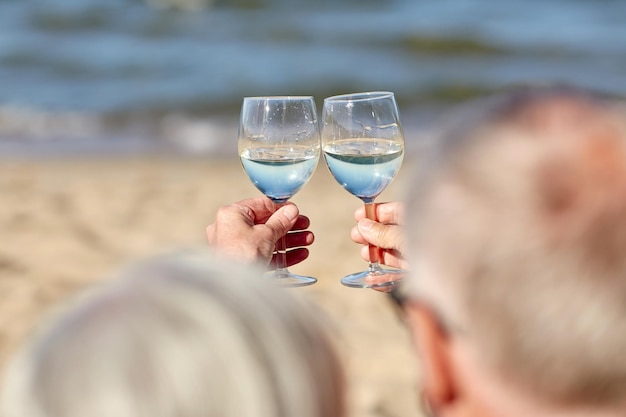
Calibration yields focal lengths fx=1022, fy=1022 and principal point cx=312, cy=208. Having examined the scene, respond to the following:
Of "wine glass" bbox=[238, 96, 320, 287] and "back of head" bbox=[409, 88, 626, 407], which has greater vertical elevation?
"wine glass" bbox=[238, 96, 320, 287]

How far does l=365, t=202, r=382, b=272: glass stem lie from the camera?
2.27 m

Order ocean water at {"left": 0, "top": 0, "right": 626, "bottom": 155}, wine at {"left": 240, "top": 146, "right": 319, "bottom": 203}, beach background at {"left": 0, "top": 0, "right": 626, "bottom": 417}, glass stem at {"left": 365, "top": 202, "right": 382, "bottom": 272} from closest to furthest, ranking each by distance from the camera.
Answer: wine at {"left": 240, "top": 146, "right": 319, "bottom": 203}, glass stem at {"left": 365, "top": 202, "right": 382, "bottom": 272}, beach background at {"left": 0, "top": 0, "right": 626, "bottom": 417}, ocean water at {"left": 0, "top": 0, "right": 626, "bottom": 155}

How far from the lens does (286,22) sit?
14.9 metres

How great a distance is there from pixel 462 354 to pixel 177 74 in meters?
10.6

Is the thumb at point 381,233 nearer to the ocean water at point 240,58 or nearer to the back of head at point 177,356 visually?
the back of head at point 177,356

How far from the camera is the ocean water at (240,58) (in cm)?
954

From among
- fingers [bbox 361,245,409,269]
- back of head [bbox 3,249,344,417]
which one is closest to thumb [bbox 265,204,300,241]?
fingers [bbox 361,245,409,269]

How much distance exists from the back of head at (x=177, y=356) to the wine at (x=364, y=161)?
1.14 meters

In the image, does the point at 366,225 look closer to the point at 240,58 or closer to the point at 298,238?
the point at 298,238

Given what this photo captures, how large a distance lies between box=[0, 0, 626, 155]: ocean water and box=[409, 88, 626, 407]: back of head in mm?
7418

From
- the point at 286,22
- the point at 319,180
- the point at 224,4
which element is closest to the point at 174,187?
the point at 319,180

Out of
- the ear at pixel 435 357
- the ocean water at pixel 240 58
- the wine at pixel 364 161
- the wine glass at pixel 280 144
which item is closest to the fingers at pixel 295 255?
the wine glass at pixel 280 144

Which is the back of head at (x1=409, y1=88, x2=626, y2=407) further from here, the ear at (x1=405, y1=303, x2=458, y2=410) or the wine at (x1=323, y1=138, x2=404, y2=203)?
the wine at (x1=323, y1=138, x2=404, y2=203)

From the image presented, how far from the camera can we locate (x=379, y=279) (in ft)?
7.38
